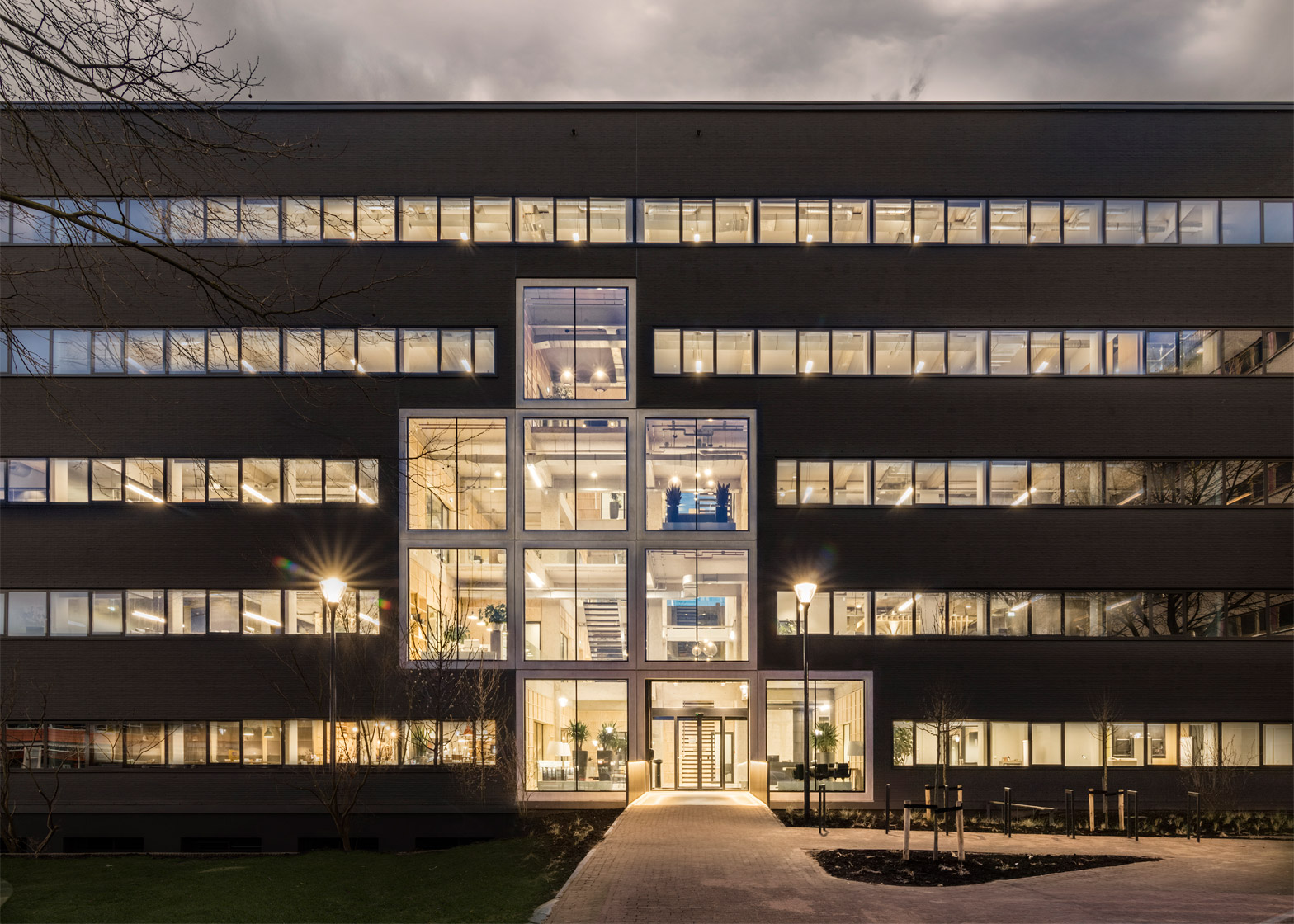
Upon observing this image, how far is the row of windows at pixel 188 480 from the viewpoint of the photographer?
29203 millimetres

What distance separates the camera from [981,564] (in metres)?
28.8

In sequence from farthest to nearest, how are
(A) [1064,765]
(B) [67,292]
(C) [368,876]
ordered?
(B) [67,292]
(A) [1064,765]
(C) [368,876]

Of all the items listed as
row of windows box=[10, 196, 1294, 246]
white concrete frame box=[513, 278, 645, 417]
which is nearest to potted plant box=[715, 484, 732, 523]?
white concrete frame box=[513, 278, 645, 417]

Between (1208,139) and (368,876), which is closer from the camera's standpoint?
(368,876)

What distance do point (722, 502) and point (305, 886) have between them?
16.2 meters

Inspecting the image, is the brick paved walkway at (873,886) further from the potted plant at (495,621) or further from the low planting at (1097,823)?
the potted plant at (495,621)

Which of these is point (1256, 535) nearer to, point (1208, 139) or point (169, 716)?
point (1208, 139)

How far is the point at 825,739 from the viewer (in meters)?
28.4

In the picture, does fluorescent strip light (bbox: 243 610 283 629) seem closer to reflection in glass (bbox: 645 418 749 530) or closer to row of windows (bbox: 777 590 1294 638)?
reflection in glass (bbox: 645 418 749 530)

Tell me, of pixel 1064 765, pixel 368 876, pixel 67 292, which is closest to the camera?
pixel 368 876

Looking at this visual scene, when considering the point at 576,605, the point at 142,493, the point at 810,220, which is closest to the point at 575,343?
the point at 576,605

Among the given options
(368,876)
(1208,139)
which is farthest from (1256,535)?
(368,876)

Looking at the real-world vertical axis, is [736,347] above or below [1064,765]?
above

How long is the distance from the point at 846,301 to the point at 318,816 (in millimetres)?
21646
